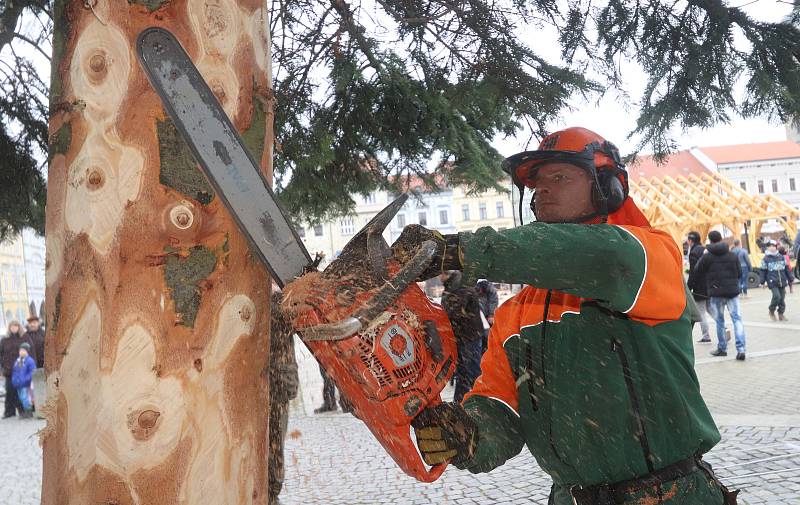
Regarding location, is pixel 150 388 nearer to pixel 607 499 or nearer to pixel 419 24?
pixel 607 499

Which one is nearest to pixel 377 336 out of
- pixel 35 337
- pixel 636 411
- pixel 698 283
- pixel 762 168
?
pixel 636 411

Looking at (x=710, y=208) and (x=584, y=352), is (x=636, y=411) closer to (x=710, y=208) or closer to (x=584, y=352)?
(x=584, y=352)

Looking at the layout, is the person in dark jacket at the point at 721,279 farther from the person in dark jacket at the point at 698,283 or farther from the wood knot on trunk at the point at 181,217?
the wood knot on trunk at the point at 181,217

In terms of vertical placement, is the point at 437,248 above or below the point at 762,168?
below

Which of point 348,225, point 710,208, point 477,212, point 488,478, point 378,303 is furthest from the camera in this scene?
point 477,212

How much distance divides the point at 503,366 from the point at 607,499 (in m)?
0.49

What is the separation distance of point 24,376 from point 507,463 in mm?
8705

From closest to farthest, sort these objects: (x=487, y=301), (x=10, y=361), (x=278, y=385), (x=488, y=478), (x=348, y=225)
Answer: (x=278, y=385) → (x=488, y=478) → (x=487, y=301) → (x=10, y=361) → (x=348, y=225)

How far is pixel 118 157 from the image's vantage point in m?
1.25

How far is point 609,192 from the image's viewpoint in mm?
1830

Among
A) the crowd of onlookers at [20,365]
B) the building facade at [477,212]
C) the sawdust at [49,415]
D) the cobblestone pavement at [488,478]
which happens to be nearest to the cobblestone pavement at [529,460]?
the cobblestone pavement at [488,478]

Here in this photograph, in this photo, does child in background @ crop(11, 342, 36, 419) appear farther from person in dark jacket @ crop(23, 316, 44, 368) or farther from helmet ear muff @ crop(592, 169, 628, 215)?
helmet ear muff @ crop(592, 169, 628, 215)

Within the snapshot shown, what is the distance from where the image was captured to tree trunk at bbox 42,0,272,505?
1.20 meters

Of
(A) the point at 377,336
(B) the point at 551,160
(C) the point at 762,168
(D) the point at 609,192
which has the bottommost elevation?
(A) the point at 377,336
